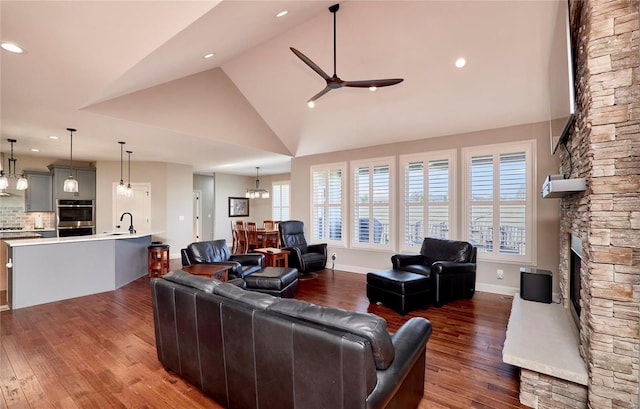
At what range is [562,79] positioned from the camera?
96.4 inches

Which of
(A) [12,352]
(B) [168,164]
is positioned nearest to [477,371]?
(A) [12,352]

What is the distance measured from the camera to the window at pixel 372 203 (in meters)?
5.91

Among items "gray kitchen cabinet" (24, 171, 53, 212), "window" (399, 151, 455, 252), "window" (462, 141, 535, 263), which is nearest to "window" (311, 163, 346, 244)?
"window" (399, 151, 455, 252)

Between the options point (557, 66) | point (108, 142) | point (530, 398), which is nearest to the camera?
point (530, 398)

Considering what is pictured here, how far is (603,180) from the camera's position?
72.0 inches

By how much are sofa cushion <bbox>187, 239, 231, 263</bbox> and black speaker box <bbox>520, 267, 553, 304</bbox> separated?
4228mm

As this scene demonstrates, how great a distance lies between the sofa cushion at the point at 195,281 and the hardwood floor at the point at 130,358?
0.82 metres

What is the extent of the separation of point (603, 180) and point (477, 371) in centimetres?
177

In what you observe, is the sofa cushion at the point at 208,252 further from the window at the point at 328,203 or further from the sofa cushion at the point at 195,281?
the window at the point at 328,203

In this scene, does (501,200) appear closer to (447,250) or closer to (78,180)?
(447,250)

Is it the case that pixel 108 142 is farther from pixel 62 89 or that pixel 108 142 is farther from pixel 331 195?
pixel 331 195

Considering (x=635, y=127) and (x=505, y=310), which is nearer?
(x=635, y=127)

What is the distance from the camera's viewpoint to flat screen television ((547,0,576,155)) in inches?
86.5

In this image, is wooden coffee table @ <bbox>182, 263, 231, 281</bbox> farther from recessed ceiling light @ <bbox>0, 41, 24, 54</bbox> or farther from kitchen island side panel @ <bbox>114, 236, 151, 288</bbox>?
recessed ceiling light @ <bbox>0, 41, 24, 54</bbox>
